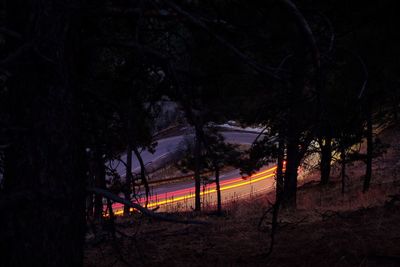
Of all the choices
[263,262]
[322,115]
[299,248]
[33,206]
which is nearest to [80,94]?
[33,206]

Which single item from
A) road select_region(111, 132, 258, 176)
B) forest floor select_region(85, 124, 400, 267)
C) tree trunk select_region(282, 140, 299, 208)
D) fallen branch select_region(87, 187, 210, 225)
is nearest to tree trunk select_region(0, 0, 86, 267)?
fallen branch select_region(87, 187, 210, 225)

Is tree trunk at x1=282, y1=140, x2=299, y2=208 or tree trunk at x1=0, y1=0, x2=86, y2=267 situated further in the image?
tree trunk at x1=282, y1=140, x2=299, y2=208

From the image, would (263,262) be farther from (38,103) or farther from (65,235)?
(38,103)

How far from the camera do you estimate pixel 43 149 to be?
3.50m

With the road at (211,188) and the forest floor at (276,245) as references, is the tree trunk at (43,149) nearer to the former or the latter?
the forest floor at (276,245)

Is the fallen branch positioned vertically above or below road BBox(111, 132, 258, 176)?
below

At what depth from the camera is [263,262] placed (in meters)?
5.46

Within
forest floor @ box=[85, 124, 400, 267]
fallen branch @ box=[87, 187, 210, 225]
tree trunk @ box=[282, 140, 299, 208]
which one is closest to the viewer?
fallen branch @ box=[87, 187, 210, 225]

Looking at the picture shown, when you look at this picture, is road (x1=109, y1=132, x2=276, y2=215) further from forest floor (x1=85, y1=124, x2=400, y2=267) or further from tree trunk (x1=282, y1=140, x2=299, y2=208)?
forest floor (x1=85, y1=124, x2=400, y2=267)

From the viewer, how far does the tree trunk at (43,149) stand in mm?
3494

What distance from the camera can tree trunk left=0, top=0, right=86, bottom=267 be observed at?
3494mm

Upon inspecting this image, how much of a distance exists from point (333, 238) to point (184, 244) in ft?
7.36

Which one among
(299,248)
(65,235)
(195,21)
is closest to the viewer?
(195,21)

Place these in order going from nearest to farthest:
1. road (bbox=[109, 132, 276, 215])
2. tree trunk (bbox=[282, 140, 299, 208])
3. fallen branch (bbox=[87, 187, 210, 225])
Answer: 1. fallen branch (bbox=[87, 187, 210, 225])
2. tree trunk (bbox=[282, 140, 299, 208])
3. road (bbox=[109, 132, 276, 215])
